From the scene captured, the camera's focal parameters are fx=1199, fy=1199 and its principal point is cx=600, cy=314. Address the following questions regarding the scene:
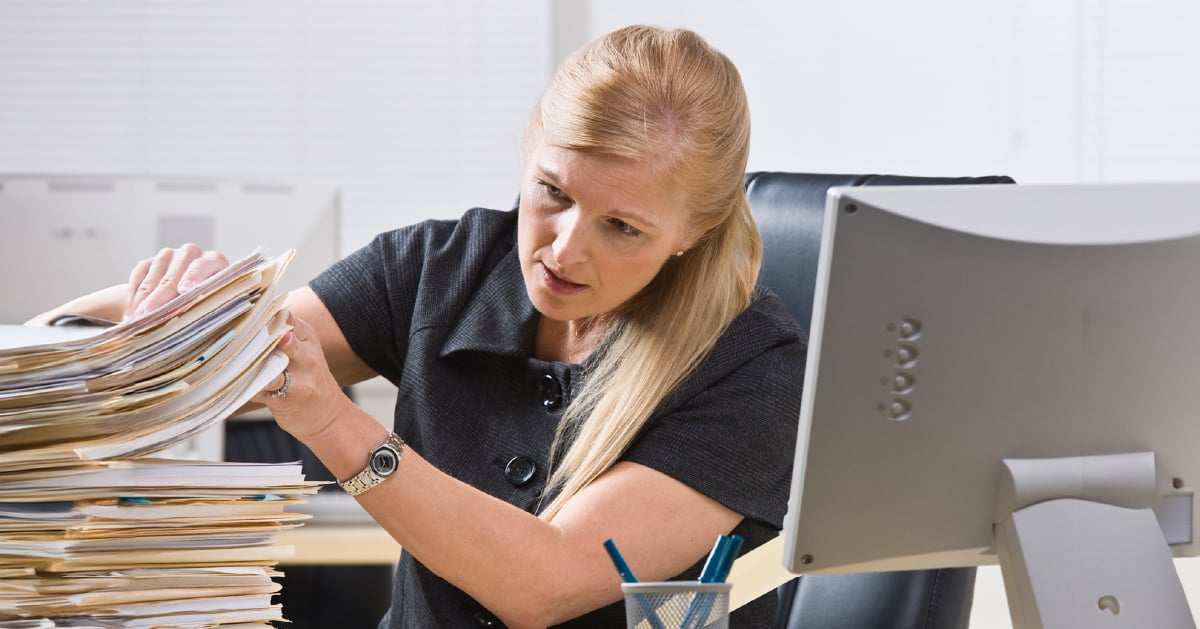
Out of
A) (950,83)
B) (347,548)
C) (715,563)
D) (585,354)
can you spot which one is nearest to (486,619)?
(585,354)

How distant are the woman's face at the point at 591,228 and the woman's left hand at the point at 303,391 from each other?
0.36m

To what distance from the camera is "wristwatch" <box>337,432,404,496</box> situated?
876 millimetres

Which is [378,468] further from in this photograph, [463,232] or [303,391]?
[463,232]

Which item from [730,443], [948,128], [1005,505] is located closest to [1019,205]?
[1005,505]

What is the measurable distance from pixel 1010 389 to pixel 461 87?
7.75 feet

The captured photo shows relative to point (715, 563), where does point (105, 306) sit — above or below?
above

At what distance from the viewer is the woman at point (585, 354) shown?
1.01 metres

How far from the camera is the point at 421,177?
2967mm

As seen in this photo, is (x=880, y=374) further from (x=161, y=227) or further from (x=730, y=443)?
(x=161, y=227)

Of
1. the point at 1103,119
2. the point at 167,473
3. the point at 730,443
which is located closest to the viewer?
the point at 167,473

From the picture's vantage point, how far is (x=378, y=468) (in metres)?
0.88

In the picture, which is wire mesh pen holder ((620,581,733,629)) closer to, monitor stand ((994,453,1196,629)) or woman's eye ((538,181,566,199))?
monitor stand ((994,453,1196,629))

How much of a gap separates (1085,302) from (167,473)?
58 cm

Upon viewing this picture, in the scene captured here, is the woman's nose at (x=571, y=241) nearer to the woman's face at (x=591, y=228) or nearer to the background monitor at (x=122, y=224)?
the woman's face at (x=591, y=228)
